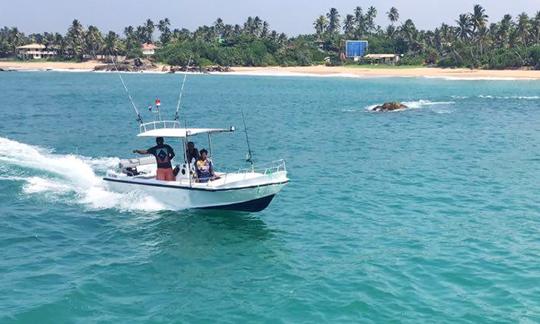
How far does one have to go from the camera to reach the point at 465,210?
72.2 ft

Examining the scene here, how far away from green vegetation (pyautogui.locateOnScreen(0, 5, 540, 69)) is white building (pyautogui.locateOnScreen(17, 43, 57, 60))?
245cm

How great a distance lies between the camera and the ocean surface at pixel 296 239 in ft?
46.0

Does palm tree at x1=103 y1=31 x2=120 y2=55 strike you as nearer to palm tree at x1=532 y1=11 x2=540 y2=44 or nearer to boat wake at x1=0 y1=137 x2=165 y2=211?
palm tree at x1=532 y1=11 x2=540 y2=44

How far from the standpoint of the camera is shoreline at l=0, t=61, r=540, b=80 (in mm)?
113000

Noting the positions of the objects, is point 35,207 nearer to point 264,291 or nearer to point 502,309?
point 264,291

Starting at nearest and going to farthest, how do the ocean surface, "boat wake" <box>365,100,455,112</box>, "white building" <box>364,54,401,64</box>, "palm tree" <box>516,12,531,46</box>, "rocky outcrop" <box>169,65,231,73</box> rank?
the ocean surface → "boat wake" <box>365,100,455,112</box> → "palm tree" <box>516,12,531,46</box> → "white building" <box>364,54,401,64</box> → "rocky outcrop" <box>169,65,231,73</box>

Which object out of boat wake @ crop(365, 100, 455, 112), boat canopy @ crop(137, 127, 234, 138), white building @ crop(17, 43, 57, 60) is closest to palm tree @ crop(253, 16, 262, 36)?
white building @ crop(17, 43, 57, 60)

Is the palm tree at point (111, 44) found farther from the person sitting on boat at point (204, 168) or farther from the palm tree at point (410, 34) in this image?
the person sitting on boat at point (204, 168)

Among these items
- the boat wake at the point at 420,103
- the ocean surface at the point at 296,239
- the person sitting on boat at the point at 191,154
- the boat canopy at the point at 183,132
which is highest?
the boat canopy at the point at 183,132

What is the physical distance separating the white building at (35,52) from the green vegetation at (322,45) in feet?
8.03

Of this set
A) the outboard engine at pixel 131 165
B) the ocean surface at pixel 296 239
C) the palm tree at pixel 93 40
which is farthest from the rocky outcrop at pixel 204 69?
the outboard engine at pixel 131 165

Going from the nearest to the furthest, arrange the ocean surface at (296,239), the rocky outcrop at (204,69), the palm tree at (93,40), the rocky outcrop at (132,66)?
the ocean surface at (296,239) < the rocky outcrop at (204,69) < the rocky outcrop at (132,66) < the palm tree at (93,40)

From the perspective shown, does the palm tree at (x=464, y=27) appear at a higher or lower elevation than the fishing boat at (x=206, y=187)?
higher

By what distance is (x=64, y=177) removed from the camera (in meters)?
27.0
